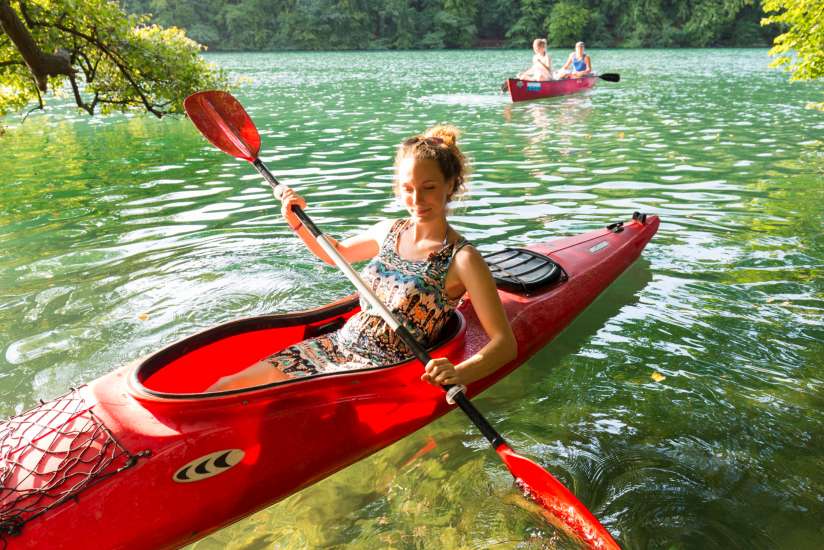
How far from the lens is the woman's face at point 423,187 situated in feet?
7.79

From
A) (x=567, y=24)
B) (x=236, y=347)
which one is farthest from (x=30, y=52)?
(x=567, y=24)

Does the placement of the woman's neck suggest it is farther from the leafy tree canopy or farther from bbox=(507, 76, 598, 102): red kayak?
bbox=(507, 76, 598, 102): red kayak

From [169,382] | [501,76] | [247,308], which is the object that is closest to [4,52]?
[247,308]

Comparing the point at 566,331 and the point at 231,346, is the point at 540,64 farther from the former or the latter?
the point at 231,346

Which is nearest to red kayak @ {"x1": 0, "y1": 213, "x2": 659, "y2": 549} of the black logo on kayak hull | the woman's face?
the black logo on kayak hull

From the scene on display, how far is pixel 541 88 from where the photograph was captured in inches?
539

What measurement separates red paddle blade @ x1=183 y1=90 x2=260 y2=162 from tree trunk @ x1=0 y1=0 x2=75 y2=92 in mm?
2665

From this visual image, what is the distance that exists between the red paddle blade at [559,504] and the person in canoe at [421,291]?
37 cm

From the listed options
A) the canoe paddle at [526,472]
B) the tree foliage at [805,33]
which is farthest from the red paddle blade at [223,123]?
the tree foliage at [805,33]

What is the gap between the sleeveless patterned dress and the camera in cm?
248

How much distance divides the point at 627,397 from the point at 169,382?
7.25 ft

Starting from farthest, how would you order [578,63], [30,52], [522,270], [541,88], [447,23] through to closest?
[447,23]
[578,63]
[541,88]
[30,52]
[522,270]

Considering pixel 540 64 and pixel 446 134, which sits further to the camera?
pixel 540 64

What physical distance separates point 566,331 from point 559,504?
1.73 metres
